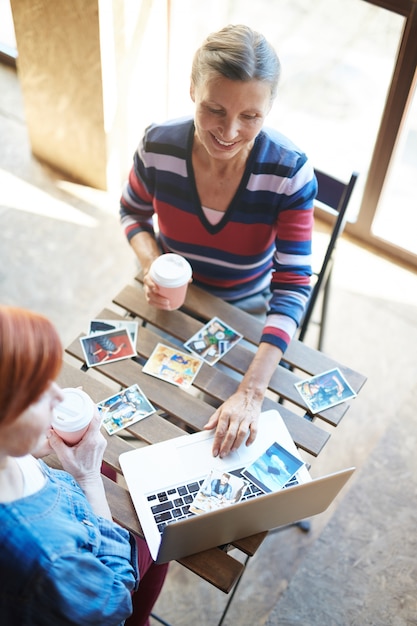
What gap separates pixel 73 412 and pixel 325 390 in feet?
2.41

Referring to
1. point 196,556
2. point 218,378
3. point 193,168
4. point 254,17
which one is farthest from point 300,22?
point 196,556

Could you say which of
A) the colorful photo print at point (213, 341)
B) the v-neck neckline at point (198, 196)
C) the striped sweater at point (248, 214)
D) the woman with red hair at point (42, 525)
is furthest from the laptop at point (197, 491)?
the v-neck neckline at point (198, 196)

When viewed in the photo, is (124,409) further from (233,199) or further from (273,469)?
(233,199)

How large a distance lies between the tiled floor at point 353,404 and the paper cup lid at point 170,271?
1213 millimetres

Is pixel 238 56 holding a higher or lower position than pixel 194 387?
higher

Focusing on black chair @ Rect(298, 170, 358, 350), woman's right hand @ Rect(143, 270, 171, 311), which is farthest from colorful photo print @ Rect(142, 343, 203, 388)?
black chair @ Rect(298, 170, 358, 350)

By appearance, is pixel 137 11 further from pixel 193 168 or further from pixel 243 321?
pixel 243 321

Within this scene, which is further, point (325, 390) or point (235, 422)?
point (325, 390)

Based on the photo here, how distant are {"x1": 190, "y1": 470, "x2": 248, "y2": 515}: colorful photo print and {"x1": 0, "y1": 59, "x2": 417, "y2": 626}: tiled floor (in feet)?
3.28

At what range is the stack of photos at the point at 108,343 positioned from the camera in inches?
72.1

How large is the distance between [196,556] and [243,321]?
0.75 meters

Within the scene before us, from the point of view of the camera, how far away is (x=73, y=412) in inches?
59.0

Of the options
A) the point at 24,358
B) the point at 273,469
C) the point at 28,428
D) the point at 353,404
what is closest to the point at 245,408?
the point at 273,469

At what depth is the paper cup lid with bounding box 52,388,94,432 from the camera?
148cm
